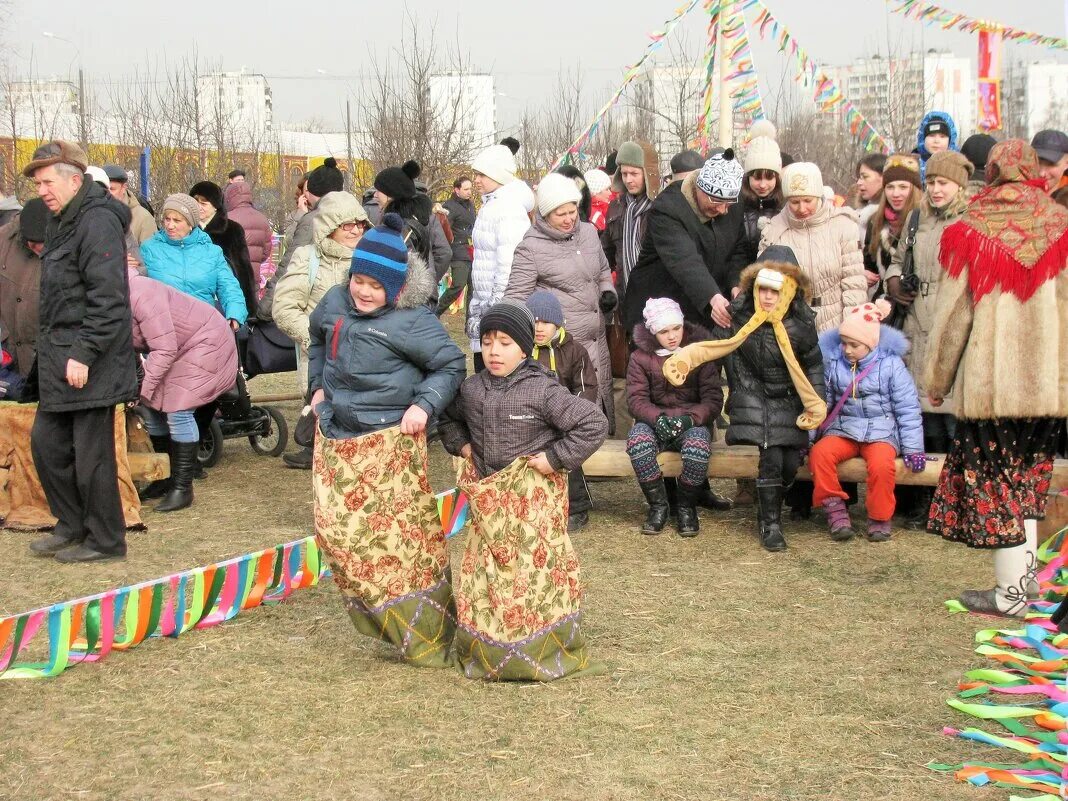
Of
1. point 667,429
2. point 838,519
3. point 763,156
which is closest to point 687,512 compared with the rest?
point 667,429

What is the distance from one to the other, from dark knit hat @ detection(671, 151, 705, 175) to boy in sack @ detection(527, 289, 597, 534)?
2.17m

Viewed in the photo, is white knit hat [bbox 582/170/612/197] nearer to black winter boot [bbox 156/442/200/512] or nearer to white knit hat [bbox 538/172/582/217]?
white knit hat [bbox 538/172/582/217]

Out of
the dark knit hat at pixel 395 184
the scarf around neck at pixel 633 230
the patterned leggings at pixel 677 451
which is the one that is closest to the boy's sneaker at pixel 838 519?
the patterned leggings at pixel 677 451

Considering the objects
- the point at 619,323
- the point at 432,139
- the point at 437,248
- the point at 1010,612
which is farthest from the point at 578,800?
the point at 432,139

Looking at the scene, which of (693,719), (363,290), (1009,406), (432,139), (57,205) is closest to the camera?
(693,719)

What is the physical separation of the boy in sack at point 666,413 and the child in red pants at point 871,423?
649 millimetres

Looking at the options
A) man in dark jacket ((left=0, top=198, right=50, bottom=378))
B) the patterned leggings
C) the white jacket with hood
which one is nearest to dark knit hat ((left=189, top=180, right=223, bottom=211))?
the white jacket with hood

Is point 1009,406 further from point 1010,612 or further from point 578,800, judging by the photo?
point 578,800

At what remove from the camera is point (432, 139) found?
21.7 metres

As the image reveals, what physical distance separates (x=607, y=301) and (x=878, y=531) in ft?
7.02

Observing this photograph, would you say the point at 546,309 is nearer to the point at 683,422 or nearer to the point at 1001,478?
the point at 683,422

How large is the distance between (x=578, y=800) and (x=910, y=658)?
185cm

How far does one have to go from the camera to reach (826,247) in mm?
7387

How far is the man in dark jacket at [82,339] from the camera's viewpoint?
641 cm
